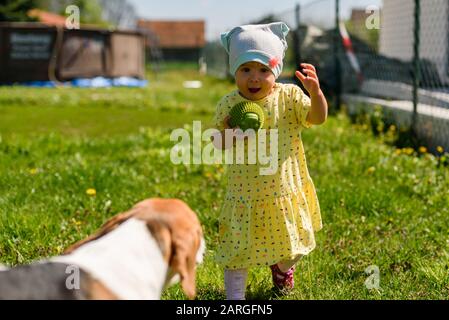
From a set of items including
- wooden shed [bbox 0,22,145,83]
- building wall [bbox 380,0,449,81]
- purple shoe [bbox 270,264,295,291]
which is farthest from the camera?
wooden shed [bbox 0,22,145,83]

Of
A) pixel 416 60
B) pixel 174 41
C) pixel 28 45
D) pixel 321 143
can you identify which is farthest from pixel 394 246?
pixel 174 41

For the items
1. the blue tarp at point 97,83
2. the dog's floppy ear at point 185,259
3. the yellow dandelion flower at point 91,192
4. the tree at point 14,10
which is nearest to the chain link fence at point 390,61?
the yellow dandelion flower at point 91,192

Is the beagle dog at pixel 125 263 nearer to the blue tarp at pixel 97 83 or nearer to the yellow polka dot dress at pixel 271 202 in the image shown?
the yellow polka dot dress at pixel 271 202

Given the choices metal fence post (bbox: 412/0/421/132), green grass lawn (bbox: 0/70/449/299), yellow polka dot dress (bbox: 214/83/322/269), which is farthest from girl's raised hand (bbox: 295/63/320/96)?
metal fence post (bbox: 412/0/421/132)

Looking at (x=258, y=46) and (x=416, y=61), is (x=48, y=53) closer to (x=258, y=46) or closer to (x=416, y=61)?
(x=416, y=61)

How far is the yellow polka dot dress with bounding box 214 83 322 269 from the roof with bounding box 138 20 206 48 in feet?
194

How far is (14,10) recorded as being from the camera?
98.1 ft

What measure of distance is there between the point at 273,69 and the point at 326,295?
4.06 feet

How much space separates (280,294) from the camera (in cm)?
353

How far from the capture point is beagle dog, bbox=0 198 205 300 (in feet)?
6.65

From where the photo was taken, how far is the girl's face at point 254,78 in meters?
3.29

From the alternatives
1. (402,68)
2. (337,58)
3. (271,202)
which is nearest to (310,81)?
(271,202)

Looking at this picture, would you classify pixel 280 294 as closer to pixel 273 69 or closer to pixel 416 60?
pixel 273 69

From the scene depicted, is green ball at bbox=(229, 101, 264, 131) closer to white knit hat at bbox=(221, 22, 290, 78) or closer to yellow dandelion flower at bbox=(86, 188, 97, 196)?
white knit hat at bbox=(221, 22, 290, 78)
